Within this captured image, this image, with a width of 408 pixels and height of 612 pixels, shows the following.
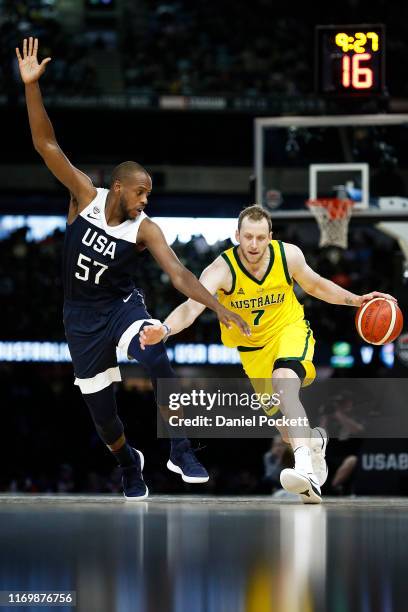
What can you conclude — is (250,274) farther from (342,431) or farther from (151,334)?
(342,431)

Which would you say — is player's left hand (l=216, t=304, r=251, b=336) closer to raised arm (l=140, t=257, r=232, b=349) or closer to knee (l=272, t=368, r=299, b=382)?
raised arm (l=140, t=257, r=232, b=349)

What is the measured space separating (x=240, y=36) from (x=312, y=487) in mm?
14838

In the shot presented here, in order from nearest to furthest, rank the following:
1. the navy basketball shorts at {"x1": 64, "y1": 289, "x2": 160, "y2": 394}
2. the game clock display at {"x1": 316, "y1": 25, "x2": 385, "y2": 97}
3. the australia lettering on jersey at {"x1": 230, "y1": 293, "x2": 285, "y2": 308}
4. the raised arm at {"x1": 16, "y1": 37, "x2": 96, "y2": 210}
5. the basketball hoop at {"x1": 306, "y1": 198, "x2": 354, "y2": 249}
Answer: the raised arm at {"x1": 16, "y1": 37, "x2": 96, "y2": 210} → the navy basketball shorts at {"x1": 64, "y1": 289, "x2": 160, "y2": 394} → the australia lettering on jersey at {"x1": 230, "y1": 293, "x2": 285, "y2": 308} → the game clock display at {"x1": 316, "y1": 25, "x2": 385, "y2": 97} → the basketball hoop at {"x1": 306, "y1": 198, "x2": 354, "y2": 249}

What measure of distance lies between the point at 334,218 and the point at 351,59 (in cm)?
148

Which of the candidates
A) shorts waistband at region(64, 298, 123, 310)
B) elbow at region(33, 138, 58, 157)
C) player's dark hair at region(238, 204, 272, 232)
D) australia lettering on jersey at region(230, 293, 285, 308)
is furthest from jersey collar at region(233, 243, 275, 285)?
elbow at region(33, 138, 58, 157)

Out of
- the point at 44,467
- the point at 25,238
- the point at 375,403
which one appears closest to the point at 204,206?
the point at 25,238

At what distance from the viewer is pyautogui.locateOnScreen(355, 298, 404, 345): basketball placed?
21.6 feet

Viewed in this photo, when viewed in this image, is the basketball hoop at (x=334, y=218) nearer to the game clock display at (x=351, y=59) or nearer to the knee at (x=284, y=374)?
the game clock display at (x=351, y=59)

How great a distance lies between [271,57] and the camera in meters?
19.8

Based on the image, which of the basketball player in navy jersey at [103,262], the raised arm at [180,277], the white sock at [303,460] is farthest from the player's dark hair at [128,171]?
the white sock at [303,460]

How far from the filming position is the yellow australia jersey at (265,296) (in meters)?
6.73

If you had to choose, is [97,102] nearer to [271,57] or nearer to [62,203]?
[62,203]

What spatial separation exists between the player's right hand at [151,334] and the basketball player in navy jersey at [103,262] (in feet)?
0.69

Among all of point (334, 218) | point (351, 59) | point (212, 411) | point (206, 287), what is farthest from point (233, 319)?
point (351, 59)
